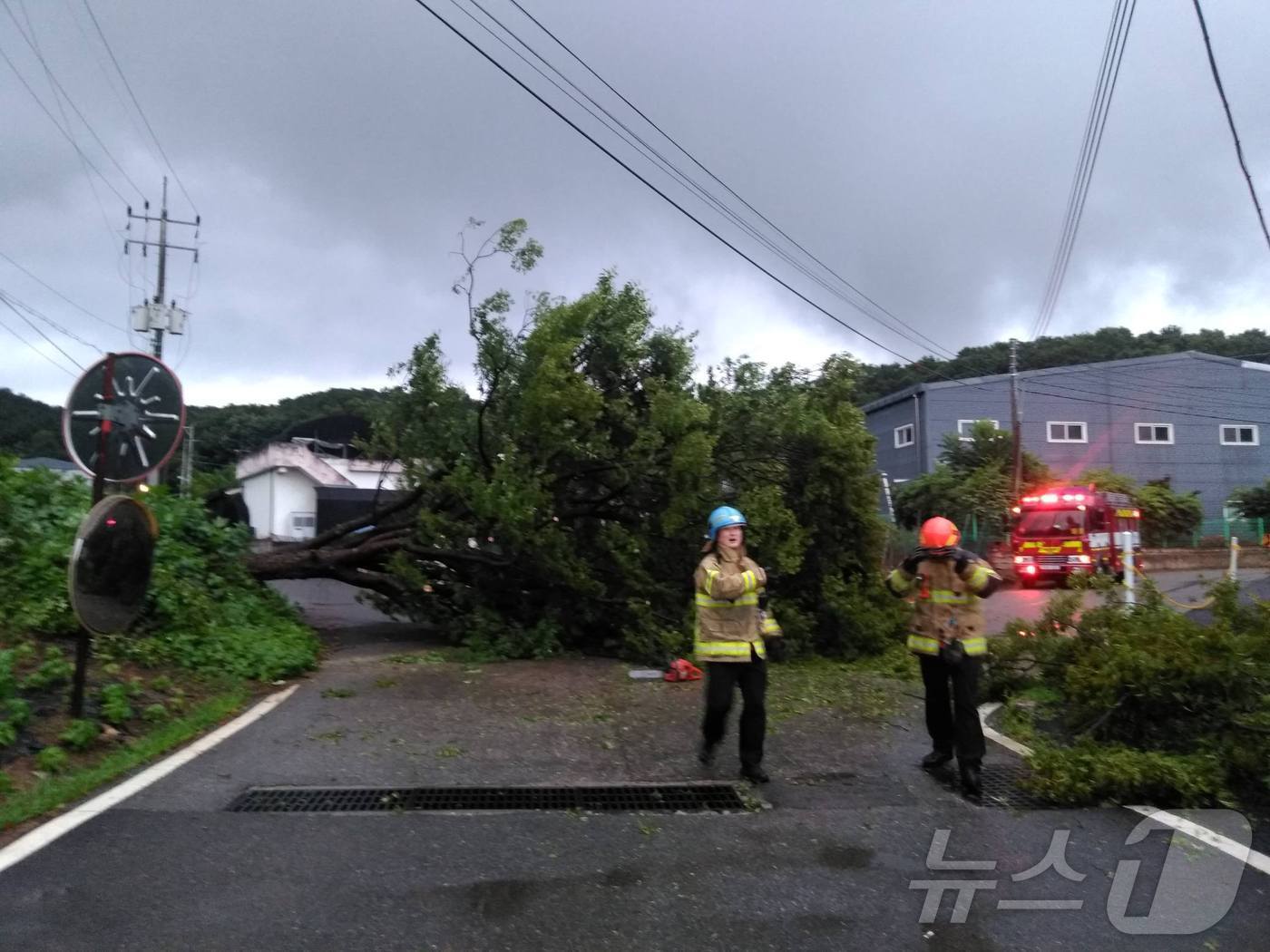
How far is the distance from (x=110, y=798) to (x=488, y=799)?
1980 millimetres

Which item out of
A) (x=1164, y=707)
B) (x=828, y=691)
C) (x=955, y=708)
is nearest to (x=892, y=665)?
(x=828, y=691)

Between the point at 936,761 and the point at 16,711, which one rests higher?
the point at 16,711

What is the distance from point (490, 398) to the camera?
10859 mm

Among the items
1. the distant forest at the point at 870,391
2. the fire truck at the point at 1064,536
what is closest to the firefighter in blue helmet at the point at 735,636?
the distant forest at the point at 870,391

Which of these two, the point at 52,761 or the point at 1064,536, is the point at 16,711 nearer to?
the point at 52,761

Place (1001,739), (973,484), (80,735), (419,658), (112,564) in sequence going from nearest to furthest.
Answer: (80,735) < (112,564) < (1001,739) < (419,658) < (973,484)

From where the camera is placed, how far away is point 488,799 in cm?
527

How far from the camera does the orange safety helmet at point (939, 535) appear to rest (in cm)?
577

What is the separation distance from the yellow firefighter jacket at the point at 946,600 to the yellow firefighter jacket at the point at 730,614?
0.91m

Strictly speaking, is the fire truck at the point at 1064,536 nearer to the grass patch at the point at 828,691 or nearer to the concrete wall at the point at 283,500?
the grass patch at the point at 828,691

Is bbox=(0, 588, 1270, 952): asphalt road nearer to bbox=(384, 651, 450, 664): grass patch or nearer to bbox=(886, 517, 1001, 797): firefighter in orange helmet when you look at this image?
bbox=(886, 517, 1001, 797): firefighter in orange helmet

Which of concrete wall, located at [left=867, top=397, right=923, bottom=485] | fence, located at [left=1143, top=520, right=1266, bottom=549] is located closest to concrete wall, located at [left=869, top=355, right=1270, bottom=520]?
concrete wall, located at [left=867, top=397, right=923, bottom=485]

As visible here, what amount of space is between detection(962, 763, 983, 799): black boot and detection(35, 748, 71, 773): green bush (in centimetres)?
514

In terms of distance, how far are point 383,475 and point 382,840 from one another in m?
8.41
